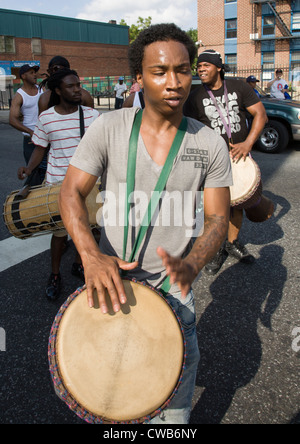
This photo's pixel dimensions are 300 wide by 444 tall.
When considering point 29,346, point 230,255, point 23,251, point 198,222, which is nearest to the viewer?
point 29,346

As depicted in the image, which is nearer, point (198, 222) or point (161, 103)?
point (161, 103)

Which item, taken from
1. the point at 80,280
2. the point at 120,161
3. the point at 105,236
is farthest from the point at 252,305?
the point at 120,161

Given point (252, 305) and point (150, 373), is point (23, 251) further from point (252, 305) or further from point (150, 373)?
point (150, 373)

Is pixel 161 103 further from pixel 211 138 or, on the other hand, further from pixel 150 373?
pixel 150 373

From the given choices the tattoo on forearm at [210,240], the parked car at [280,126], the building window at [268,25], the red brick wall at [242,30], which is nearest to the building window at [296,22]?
the red brick wall at [242,30]

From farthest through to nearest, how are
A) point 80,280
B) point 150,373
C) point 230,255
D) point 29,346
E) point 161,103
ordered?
point 230,255 → point 80,280 → point 29,346 → point 161,103 → point 150,373

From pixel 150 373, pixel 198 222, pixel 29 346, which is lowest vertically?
pixel 29 346

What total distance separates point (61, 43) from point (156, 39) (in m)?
52.6

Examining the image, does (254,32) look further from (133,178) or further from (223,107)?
(133,178)

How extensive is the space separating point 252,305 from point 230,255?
39.8 inches

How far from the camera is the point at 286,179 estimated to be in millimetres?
7516

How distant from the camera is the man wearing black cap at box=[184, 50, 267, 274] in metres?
4.02

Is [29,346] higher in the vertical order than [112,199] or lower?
lower

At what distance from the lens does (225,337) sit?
3.13m
